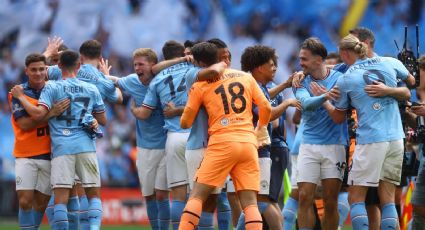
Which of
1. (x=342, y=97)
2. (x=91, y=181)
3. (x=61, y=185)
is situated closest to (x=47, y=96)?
(x=61, y=185)

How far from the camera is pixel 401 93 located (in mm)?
11422

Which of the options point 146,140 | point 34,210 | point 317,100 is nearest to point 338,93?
point 317,100

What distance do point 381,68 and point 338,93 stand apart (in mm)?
564

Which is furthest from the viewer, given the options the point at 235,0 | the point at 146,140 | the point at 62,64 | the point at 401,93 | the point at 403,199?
the point at 235,0

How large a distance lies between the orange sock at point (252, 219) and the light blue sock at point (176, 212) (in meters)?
1.95

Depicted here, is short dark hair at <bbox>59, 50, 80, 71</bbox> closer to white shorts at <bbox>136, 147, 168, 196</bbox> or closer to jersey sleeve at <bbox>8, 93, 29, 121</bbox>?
jersey sleeve at <bbox>8, 93, 29, 121</bbox>

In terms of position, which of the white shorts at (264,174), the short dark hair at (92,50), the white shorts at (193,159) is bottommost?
the white shorts at (264,174)

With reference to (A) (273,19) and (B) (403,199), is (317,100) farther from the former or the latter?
(A) (273,19)

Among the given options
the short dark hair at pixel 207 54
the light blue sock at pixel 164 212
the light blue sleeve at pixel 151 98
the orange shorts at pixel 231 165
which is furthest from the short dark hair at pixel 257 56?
the light blue sock at pixel 164 212

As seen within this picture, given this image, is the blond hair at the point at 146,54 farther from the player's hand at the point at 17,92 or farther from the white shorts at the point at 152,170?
the player's hand at the point at 17,92

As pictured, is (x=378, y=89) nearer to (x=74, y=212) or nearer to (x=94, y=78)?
(x=94, y=78)

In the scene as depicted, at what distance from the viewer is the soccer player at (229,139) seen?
10.9m

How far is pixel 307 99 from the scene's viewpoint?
11.7 meters

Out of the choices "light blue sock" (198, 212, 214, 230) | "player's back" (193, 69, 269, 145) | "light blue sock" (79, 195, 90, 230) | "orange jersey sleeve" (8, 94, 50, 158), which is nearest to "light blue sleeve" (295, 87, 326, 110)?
"player's back" (193, 69, 269, 145)
